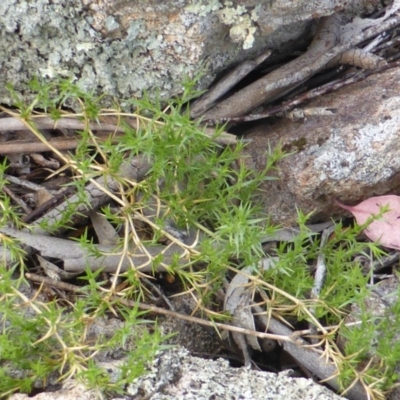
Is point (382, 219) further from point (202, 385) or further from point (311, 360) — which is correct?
point (202, 385)

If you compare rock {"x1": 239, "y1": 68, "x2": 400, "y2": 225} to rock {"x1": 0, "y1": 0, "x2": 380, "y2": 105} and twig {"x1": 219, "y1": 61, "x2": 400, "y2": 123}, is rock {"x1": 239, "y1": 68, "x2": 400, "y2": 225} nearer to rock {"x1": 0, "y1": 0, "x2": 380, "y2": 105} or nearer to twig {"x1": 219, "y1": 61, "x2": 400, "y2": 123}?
twig {"x1": 219, "y1": 61, "x2": 400, "y2": 123}

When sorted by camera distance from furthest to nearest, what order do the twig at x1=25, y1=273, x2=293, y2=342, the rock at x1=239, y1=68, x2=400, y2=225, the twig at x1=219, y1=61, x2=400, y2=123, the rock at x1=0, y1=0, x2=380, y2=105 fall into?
the twig at x1=219, y1=61, x2=400, y2=123 < the rock at x1=239, y1=68, x2=400, y2=225 < the rock at x1=0, y1=0, x2=380, y2=105 < the twig at x1=25, y1=273, x2=293, y2=342

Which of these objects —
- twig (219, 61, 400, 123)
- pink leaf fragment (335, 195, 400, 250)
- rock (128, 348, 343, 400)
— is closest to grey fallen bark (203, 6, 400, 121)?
twig (219, 61, 400, 123)

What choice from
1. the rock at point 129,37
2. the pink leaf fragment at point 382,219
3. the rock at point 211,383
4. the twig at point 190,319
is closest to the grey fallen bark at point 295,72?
the rock at point 129,37

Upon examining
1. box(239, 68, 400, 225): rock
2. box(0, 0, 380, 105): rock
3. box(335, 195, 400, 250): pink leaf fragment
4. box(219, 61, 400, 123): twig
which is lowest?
box(335, 195, 400, 250): pink leaf fragment

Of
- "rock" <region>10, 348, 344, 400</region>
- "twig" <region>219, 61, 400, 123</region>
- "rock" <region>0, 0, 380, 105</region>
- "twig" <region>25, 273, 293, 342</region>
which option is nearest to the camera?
"rock" <region>10, 348, 344, 400</region>

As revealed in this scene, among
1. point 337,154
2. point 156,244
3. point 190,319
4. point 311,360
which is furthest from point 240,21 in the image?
point 311,360

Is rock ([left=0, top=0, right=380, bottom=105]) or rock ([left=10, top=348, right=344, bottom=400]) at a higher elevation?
rock ([left=0, top=0, right=380, bottom=105])
